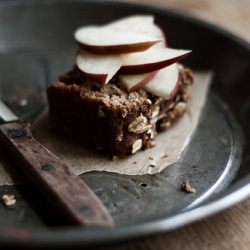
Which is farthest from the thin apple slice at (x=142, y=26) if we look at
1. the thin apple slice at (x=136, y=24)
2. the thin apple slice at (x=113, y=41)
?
the thin apple slice at (x=113, y=41)

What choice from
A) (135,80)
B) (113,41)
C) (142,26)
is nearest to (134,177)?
(135,80)

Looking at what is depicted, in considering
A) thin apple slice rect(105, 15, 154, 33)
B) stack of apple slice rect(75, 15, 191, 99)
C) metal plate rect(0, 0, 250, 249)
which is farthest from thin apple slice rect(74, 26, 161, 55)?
metal plate rect(0, 0, 250, 249)

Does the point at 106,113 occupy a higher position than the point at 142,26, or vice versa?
the point at 142,26

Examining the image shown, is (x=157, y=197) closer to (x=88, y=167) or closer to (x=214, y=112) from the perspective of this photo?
(x=88, y=167)

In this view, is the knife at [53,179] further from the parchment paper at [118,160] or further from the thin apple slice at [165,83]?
the thin apple slice at [165,83]

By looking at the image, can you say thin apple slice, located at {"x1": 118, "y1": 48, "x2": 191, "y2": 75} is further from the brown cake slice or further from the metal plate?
the metal plate

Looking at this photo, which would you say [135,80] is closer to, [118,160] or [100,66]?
[100,66]
